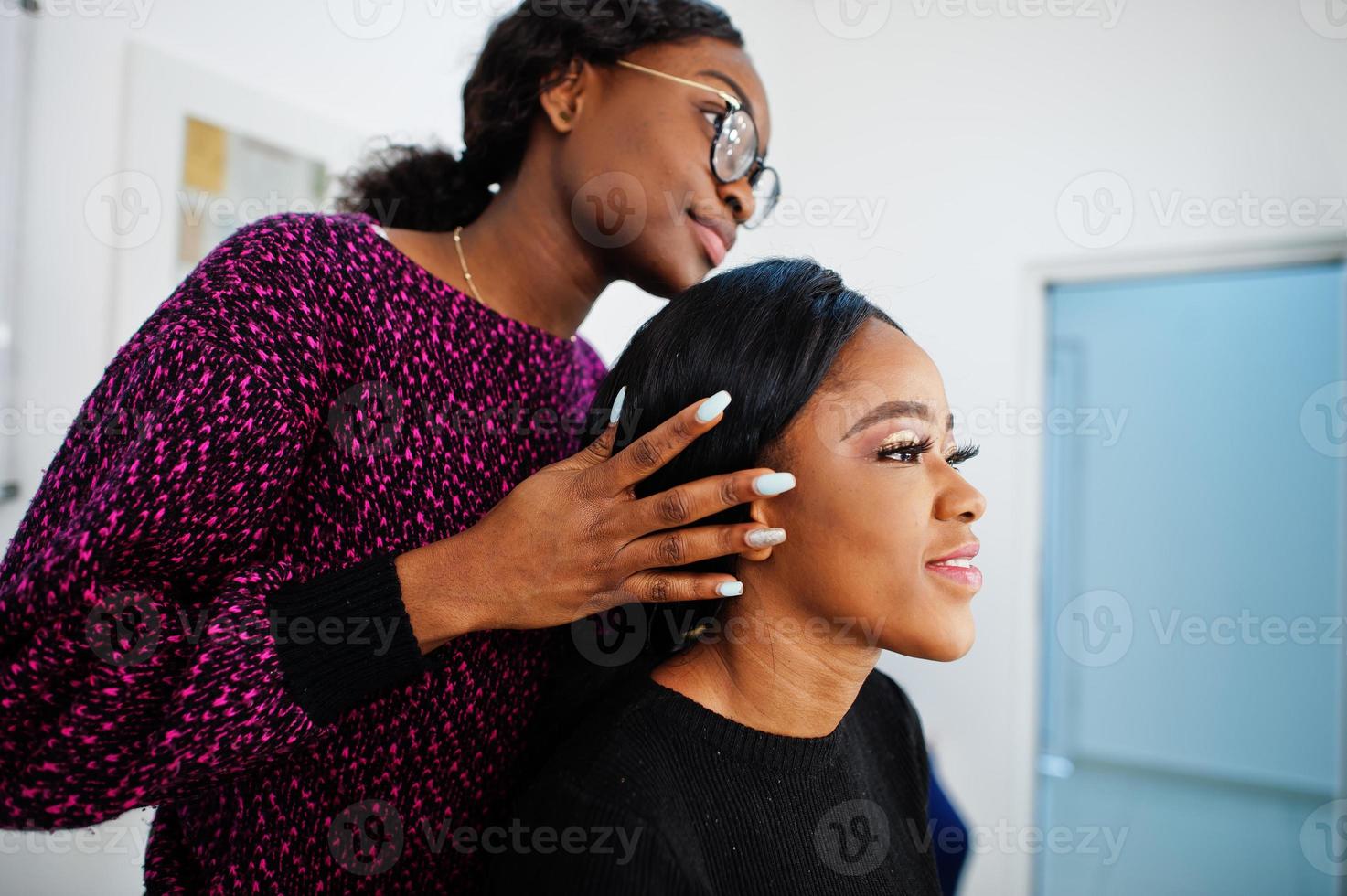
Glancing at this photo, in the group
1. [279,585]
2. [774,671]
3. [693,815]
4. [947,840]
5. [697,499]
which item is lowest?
[947,840]

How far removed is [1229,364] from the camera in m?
4.60

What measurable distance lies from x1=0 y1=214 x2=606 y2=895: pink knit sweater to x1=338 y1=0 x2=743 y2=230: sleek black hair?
29 centimetres

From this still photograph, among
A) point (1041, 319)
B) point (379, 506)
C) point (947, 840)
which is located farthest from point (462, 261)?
point (1041, 319)

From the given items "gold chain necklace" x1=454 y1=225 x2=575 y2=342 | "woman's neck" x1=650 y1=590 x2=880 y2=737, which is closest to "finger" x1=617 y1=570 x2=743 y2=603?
"woman's neck" x1=650 y1=590 x2=880 y2=737

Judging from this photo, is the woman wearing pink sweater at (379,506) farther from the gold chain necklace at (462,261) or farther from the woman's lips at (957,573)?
the woman's lips at (957,573)

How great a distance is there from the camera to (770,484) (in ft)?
2.91

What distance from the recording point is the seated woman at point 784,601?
1019 mm

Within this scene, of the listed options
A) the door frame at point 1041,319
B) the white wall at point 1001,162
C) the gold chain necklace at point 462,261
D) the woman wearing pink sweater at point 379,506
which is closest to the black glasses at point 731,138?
the woman wearing pink sweater at point 379,506

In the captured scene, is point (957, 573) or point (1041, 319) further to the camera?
point (1041, 319)

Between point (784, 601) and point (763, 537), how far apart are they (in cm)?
24

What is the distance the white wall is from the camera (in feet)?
10.4

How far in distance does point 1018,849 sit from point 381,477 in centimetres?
340

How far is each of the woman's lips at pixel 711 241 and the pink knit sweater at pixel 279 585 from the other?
305mm

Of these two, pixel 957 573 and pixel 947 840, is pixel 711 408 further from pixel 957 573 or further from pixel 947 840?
pixel 947 840
